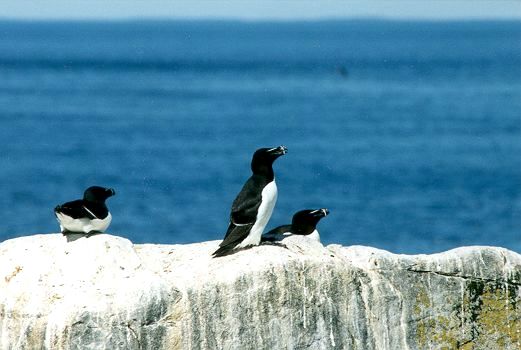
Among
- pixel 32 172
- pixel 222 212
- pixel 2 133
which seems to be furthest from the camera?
pixel 2 133

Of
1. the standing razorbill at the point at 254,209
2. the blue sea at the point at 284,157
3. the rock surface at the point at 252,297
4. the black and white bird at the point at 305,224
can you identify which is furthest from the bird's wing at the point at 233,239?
the blue sea at the point at 284,157

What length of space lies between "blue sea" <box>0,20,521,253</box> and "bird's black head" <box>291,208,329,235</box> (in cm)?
1736

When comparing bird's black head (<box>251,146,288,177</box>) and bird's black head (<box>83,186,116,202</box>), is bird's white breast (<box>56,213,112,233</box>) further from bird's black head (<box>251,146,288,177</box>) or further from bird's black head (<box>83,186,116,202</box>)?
bird's black head (<box>251,146,288,177</box>)

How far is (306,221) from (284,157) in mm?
34333

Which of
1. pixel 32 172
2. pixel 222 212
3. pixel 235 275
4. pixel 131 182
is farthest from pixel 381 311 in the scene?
pixel 32 172

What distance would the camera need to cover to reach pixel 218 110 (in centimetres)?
6625

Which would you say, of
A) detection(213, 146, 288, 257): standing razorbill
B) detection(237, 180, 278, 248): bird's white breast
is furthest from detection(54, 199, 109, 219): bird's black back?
detection(237, 180, 278, 248): bird's white breast

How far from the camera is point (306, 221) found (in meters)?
12.6

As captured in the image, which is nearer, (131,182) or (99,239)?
(99,239)

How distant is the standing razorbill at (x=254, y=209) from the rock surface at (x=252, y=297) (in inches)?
6.3

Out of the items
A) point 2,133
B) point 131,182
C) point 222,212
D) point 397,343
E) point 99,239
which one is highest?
point 2,133

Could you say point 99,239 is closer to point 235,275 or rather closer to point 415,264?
point 235,275

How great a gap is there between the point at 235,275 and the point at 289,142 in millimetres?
40494

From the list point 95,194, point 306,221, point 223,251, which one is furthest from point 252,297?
point 95,194
